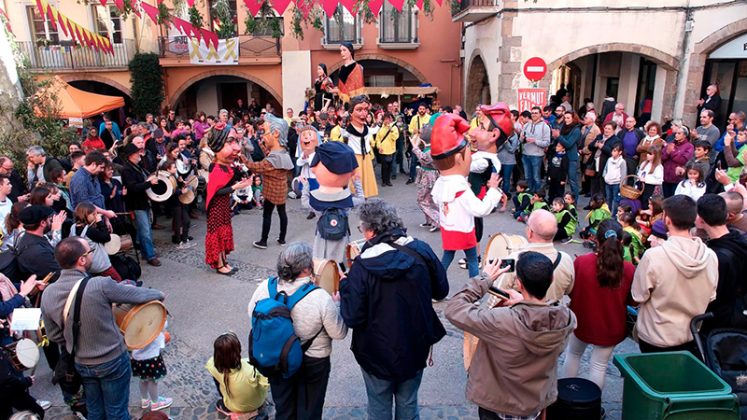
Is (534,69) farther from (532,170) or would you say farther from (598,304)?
(598,304)

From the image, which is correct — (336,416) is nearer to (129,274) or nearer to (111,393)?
(111,393)

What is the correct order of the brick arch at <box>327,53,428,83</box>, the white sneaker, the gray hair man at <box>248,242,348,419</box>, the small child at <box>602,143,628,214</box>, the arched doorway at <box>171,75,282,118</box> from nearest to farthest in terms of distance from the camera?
the gray hair man at <box>248,242,348,419</box>, the white sneaker, the small child at <box>602,143,628,214</box>, the brick arch at <box>327,53,428,83</box>, the arched doorway at <box>171,75,282,118</box>

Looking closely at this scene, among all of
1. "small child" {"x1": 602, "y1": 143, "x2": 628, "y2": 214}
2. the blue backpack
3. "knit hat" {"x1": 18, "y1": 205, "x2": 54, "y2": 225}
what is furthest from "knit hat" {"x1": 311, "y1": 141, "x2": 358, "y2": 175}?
"small child" {"x1": 602, "y1": 143, "x2": 628, "y2": 214}

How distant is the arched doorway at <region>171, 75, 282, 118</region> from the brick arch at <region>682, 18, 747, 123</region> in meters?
15.2

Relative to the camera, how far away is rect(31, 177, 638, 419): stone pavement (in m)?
4.26

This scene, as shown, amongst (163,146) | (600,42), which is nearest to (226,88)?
(163,146)

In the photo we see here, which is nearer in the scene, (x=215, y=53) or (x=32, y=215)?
(x=32, y=215)

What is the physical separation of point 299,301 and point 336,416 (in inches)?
54.9

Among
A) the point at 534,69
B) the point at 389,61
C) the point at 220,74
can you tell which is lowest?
the point at 534,69

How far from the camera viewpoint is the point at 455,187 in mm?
5332

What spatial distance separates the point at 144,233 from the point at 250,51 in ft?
47.9

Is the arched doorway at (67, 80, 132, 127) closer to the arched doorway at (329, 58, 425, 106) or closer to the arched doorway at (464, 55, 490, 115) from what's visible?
the arched doorway at (329, 58, 425, 106)

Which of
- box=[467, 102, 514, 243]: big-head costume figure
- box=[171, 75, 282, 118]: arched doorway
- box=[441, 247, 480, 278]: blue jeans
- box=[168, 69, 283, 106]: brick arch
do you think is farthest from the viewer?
box=[171, 75, 282, 118]: arched doorway

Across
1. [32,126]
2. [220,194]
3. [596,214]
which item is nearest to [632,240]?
[596,214]
